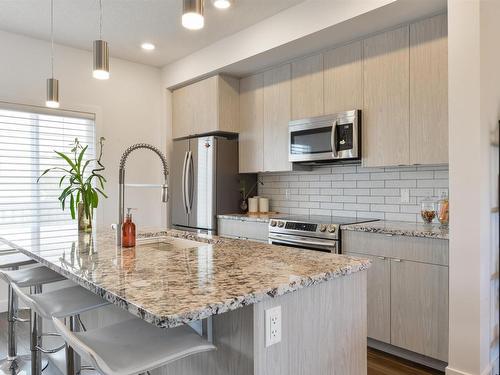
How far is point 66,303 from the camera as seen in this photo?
1645mm

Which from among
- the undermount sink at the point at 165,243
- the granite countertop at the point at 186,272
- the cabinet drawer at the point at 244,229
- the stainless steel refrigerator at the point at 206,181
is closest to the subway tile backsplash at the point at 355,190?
the stainless steel refrigerator at the point at 206,181

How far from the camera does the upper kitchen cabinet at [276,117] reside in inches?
147

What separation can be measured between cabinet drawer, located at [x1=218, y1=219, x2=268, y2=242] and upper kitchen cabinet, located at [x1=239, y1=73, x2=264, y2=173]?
0.62 m

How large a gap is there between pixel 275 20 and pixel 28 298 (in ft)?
9.32

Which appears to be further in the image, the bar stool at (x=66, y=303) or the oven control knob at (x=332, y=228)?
the oven control knob at (x=332, y=228)

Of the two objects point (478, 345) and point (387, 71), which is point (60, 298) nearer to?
point (478, 345)

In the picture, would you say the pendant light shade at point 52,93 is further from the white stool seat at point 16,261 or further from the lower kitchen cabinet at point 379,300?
the lower kitchen cabinet at point 379,300

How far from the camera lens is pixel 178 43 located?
3.98 metres

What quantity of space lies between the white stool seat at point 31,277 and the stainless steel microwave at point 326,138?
7.37 ft

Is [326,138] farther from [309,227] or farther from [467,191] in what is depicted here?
[467,191]

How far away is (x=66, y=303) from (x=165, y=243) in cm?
81

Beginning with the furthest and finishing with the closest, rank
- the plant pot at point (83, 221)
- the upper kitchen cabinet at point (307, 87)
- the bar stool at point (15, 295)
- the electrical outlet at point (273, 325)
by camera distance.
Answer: the upper kitchen cabinet at point (307, 87)
the plant pot at point (83, 221)
the bar stool at point (15, 295)
the electrical outlet at point (273, 325)

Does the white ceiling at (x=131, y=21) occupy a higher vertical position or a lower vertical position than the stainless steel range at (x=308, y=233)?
higher

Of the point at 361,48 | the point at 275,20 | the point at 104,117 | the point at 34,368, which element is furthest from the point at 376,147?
the point at 104,117
